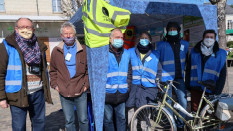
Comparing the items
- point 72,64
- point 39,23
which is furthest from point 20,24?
point 39,23

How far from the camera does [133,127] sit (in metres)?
3.20

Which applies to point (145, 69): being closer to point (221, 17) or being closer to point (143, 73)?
point (143, 73)

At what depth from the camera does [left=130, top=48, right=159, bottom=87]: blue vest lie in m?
3.04

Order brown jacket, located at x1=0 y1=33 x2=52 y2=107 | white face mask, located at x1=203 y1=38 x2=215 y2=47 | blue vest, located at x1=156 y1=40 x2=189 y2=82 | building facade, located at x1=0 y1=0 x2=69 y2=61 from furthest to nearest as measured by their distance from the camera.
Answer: building facade, located at x1=0 y1=0 x2=69 y2=61, blue vest, located at x1=156 y1=40 x2=189 y2=82, white face mask, located at x1=203 y1=38 x2=215 y2=47, brown jacket, located at x1=0 y1=33 x2=52 y2=107

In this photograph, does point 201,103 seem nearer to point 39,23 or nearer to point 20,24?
point 20,24

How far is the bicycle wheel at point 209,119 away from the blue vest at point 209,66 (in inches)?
12.7

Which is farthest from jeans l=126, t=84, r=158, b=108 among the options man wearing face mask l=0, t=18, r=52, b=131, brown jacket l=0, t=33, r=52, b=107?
brown jacket l=0, t=33, r=52, b=107

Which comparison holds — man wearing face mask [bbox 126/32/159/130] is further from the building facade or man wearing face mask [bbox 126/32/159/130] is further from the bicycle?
the building facade

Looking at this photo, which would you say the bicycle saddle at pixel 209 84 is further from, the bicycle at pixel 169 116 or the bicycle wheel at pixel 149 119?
the bicycle wheel at pixel 149 119

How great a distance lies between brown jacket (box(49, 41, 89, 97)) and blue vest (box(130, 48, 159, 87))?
0.81 metres

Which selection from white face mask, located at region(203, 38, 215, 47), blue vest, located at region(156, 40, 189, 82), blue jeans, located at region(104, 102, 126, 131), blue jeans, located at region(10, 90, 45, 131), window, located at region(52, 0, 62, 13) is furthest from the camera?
window, located at region(52, 0, 62, 13)

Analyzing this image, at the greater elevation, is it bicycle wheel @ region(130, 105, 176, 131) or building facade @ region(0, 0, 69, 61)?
building facade @ region(0, 0, 69, 61)

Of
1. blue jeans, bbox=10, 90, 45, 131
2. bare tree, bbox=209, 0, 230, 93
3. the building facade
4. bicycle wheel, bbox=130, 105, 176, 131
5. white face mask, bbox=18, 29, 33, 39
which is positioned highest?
the building facade

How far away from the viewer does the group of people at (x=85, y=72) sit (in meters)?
2.44
